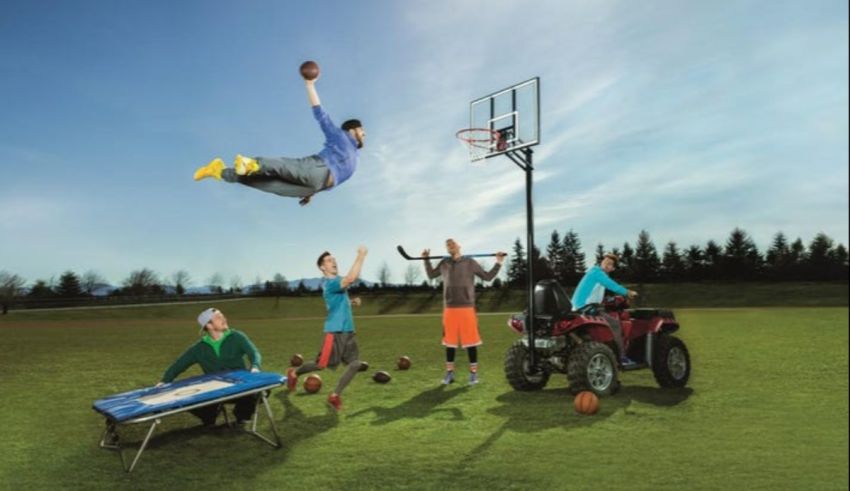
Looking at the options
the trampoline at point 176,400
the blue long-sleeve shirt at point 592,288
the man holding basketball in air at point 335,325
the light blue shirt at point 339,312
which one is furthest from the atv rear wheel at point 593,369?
the trampoline at point 176,400

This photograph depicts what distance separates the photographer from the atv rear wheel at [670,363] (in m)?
7.35

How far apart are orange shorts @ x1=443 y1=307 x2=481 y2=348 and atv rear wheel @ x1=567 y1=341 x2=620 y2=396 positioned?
1285mm

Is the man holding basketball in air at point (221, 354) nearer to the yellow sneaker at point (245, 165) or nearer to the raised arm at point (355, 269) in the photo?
the raised arm at point (355, 269)

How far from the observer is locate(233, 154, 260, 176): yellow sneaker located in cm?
328

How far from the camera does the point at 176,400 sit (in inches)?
184

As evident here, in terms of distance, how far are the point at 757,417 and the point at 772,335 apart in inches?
372

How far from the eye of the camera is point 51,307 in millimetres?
27656

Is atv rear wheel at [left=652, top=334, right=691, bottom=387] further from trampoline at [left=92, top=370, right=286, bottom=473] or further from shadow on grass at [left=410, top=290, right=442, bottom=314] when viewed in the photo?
shadow on grass at [left=410, top=290, right=442, bottom=314]

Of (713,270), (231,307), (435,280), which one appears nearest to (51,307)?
(231,307)

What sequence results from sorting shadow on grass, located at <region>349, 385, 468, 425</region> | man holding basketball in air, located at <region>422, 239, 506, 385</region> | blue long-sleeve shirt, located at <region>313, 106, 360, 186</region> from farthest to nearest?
man holding basketball in air, located at <region>422, 239, 506, 385</region>
shadow on grass, located at <region>349, 385, 468, 425</region>
blue long-sleeve shirt, located at <region>313, 106, 360, 186</region>

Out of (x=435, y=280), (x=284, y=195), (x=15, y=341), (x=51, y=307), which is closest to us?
(x=284, y=195)

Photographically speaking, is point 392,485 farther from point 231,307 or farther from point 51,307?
point 231,307

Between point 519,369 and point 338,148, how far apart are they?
4.22 m

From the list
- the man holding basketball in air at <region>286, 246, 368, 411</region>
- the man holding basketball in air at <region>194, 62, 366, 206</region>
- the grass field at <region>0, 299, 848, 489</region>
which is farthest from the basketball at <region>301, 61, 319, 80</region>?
the grass field at <region>0, 299, 848, 489</region>
